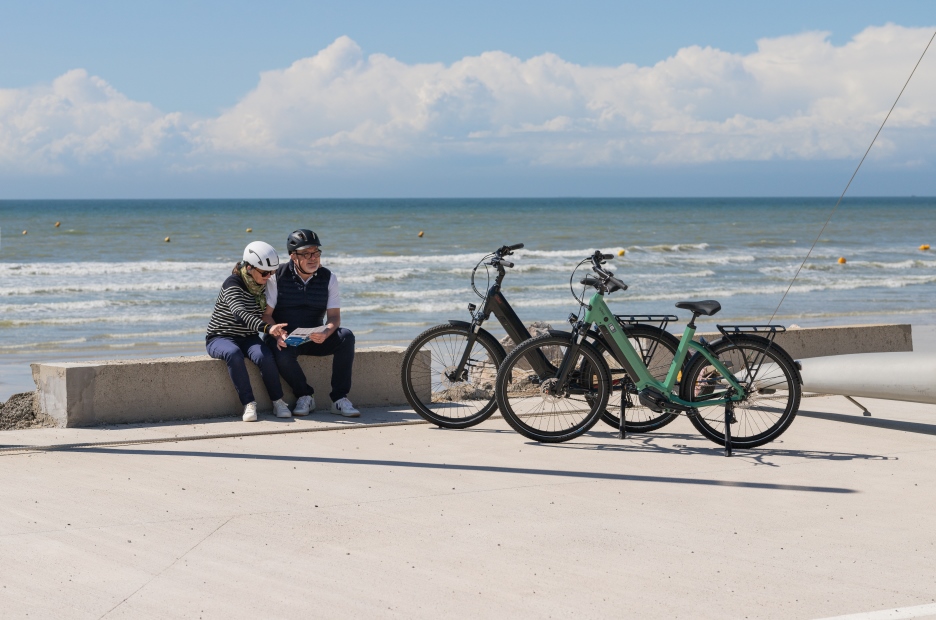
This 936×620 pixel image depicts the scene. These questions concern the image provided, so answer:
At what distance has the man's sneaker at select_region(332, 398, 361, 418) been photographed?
717 centimetres

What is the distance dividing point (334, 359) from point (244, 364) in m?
0.60

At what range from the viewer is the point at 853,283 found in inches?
1099

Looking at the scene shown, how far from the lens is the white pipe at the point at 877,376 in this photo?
6887 mm

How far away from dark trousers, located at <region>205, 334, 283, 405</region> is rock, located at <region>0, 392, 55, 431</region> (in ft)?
3.70

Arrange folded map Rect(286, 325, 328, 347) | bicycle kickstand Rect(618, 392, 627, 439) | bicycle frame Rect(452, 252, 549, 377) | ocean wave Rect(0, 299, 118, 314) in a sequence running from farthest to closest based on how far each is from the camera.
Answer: ocean wave Rect(0, 299, 118, 314)
folded map Rect(286, 325, 328, 347)
bicycle frame Rect(452, 252, 549, 377)
bicycle kickstand Rect(618, 392, 627, 439)

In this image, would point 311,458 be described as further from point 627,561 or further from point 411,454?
point 627,561

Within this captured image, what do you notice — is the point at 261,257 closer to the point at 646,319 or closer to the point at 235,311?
the point at 235,311

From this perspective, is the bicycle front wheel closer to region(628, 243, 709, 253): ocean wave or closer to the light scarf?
the light scarf

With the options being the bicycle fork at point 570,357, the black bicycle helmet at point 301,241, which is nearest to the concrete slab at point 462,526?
the bicycle fork at point 570,357

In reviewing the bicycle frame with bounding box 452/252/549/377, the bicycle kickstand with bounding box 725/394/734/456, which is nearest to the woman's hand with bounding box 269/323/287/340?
the bicycle frame with bounding box 452/252/549/377

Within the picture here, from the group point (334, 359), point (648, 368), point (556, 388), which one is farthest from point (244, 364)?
point (648, 368)

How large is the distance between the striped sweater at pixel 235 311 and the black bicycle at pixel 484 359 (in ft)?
3.55

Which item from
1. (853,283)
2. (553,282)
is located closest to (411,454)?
(553,282)

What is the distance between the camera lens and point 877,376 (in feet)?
23.1
